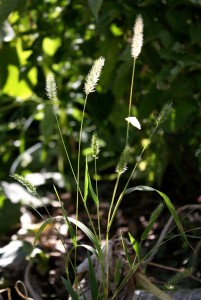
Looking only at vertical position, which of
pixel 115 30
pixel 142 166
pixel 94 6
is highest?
pixel 94 6

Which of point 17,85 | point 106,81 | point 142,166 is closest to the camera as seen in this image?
point 106,81

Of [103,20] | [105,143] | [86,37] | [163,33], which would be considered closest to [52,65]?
[86,37]

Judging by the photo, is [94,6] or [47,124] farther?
[47,124]

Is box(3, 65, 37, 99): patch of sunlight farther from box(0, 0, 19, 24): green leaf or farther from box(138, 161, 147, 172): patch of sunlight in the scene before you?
box(0, 0, 19, 24): green leaf

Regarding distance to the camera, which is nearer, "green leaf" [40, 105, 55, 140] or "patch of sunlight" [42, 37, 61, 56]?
"green leaf" [40, 105, 55, 140]

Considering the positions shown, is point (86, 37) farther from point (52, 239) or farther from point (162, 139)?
point (52, 239)

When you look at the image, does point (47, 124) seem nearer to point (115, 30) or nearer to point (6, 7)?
point (115, 30)

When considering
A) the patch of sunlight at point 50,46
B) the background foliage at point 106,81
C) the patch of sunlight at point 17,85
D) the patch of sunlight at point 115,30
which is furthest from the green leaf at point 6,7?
the patch of sunlight at point 50,46

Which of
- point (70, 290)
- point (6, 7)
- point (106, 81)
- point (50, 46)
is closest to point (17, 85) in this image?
point (50, 46)

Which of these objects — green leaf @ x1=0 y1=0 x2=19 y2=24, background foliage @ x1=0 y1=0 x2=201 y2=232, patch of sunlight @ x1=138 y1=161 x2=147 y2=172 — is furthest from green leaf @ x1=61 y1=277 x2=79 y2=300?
patch of sunlight @ x1=138 y1=161 x2=147 y2=172
